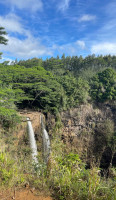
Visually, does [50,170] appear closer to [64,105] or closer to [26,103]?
[64,105]

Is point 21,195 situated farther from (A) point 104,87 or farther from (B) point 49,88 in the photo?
(A) point 104,87

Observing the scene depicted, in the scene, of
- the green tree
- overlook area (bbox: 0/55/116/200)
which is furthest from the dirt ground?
the green tree

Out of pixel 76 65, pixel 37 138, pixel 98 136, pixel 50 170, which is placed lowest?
pixel 98 136

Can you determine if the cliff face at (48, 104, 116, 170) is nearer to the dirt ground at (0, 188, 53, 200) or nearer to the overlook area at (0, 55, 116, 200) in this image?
the overlook area at (0, 55, 116, 200)

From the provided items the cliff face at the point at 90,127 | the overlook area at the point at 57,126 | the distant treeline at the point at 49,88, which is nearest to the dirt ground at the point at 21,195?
the overlook area at the point at 57,126

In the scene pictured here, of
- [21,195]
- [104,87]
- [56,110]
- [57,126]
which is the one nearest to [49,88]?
[56,110]

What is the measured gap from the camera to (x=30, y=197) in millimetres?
1786

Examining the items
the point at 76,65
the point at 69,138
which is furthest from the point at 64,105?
the point at 76,65

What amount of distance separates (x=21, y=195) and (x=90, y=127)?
11.8 m

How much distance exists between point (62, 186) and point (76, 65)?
25.3 metres

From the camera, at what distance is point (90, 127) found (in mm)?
12898

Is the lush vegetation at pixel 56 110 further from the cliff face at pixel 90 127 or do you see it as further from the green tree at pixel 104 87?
the cliff face at pixel 90 127

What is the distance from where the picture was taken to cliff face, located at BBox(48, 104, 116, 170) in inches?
452

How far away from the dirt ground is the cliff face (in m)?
8.80
